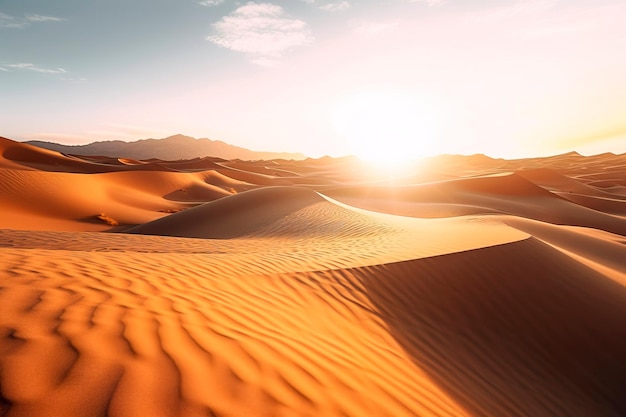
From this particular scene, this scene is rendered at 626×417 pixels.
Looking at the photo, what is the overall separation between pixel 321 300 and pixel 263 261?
1565mm

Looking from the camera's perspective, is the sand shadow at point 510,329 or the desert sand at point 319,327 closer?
the desert sand at point 319,327

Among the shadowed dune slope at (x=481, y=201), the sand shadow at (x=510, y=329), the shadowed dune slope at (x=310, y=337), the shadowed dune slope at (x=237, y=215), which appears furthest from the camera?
the shadowed dune slope at (x=481, y=201)

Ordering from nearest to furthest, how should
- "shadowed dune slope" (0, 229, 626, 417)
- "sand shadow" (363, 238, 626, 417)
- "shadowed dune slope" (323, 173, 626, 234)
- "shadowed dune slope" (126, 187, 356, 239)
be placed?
"shadowed dune slope" (0, 229, 626, 417)
"sand shadow" (363, 238, 626, 417)
"shadowed dune slope" (126, 187, 356, 239)
"shadowed dune slope" (323, 173, 626, 234)

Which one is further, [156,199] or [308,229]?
[156,199]

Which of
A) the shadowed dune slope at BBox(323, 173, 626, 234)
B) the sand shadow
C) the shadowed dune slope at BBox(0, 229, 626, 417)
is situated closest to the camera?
the shadowed dune slope at BBox(0, 229, 626, 417)

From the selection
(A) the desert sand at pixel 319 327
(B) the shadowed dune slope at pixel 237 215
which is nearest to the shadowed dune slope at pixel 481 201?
(B) the shadowed dune slope at pixel 237 215

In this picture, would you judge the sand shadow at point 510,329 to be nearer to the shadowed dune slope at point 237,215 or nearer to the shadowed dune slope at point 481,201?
the shadowed dune slope at point 237,215

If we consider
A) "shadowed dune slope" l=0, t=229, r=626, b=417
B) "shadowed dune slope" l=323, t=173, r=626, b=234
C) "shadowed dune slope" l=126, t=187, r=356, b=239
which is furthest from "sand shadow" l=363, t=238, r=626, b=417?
→ "shadowed dune slope" l=323, t=173, r=626, b=234

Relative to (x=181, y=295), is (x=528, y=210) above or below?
below

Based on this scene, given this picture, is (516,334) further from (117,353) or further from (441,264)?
(117,353)

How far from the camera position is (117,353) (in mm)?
2209

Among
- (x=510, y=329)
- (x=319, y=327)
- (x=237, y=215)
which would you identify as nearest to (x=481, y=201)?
(x=237, y=215)

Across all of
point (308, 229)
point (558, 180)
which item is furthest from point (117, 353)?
point (558, 180)

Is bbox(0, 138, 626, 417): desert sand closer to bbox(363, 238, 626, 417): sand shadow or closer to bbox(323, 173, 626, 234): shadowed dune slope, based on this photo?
bbox(363, 238, 626, 417): sand shadow
